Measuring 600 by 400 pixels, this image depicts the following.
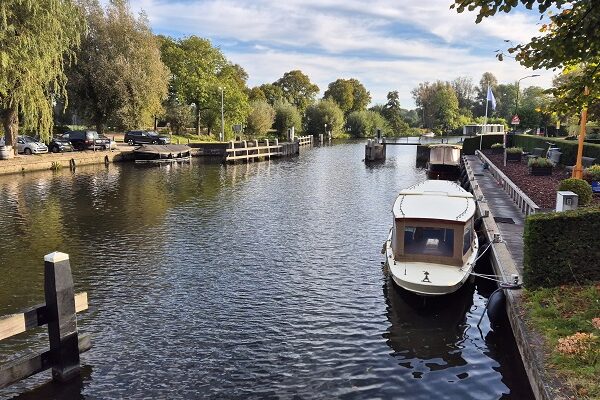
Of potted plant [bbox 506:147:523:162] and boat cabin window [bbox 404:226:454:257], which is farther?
potted plant [bbox 506:147:523:162]

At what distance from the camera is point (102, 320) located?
13.2m

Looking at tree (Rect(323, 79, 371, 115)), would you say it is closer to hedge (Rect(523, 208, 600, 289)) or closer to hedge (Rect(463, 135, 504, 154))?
hedge (Rect(463, 135, 504, 154))

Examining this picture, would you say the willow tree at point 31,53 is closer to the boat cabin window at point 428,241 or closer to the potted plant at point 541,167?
the boat cabin window at point 428,241

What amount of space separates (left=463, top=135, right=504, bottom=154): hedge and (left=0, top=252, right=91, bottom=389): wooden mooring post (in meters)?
57.3

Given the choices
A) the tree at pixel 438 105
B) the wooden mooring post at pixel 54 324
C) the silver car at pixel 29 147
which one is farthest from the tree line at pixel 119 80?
the tree at pixel 438 105

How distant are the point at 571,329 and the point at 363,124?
118551mm

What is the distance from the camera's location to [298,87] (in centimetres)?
14062

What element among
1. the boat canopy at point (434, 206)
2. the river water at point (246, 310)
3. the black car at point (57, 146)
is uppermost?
the black car at point (57, 146)

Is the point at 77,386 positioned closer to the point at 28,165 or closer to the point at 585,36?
the point at 585,36

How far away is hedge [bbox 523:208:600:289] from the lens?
11.7m

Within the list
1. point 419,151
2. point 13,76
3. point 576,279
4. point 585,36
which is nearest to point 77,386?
point 576,279

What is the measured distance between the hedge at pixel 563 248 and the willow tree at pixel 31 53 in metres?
37.2

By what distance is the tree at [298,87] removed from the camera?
454 ft

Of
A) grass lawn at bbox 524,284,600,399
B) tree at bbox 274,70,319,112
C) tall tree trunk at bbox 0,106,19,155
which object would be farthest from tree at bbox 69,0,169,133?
tree at bbox 274,70,319,112
